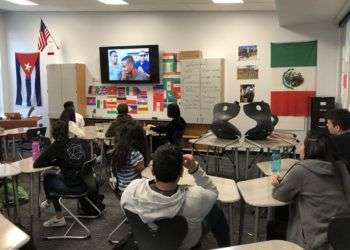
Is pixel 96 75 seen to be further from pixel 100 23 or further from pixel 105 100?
pixel 100 23

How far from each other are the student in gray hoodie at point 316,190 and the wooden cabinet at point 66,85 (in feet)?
23.6

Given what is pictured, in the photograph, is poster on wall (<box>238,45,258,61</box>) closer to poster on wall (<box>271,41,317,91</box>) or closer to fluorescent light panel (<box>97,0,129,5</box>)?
poster on wall (<box>271,41,317,91</box>)

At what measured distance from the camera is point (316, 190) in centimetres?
241

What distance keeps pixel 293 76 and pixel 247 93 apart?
3.12 ft

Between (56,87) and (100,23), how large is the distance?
5.93 feet

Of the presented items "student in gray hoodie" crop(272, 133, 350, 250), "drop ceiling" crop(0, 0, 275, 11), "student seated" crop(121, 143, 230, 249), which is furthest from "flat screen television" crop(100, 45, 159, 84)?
"student seated" crop(121, 143, 230, 249)

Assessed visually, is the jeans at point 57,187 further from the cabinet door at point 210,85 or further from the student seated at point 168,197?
the cabinet door at point 210,85

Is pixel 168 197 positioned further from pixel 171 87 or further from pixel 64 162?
pixel 171 87

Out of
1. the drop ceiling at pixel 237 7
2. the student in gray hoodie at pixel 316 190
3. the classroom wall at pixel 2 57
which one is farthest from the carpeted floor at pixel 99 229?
the classroom wall at pixel 2 57

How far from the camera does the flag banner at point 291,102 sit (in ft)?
24.9

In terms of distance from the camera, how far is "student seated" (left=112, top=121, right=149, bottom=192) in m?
3.60

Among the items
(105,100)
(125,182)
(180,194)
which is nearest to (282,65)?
(105,100)

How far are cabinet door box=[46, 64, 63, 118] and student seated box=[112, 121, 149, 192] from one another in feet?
19.2

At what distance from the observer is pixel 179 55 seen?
830 cm
